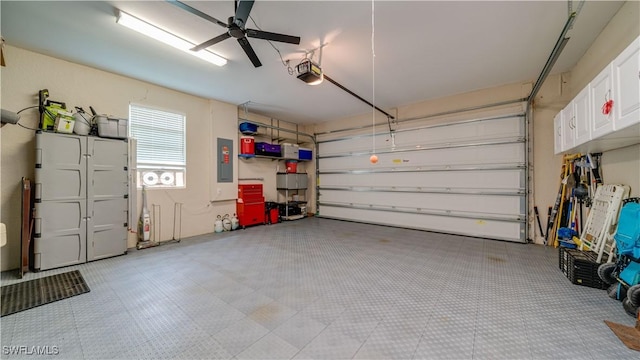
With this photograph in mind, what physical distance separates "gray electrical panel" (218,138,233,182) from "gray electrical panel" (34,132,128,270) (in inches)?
76.5

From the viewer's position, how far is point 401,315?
208 centimetres

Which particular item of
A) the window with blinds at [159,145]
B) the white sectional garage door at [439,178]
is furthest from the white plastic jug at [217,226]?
the white sectional garage door at [439,178]

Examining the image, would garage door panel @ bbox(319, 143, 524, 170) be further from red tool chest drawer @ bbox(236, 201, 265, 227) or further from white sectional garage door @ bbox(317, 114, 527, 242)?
red tool chest drawer @ bbox(236, 201, 265, 227)

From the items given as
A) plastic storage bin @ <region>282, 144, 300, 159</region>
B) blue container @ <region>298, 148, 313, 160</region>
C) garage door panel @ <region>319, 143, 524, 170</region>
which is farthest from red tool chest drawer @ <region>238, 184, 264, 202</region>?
garage door panel @ <region>319, 143, 524, 170</region>

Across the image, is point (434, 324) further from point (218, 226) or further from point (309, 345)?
point (218, 226)

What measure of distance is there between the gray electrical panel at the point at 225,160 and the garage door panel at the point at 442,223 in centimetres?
339

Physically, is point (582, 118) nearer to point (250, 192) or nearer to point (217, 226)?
point (250, 192)

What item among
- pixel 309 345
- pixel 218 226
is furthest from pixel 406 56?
pixel 218 226

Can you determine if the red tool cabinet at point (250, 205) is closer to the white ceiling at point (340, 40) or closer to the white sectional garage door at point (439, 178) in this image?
the white sectional garage door at point (439, 178)

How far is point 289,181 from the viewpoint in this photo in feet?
23.4

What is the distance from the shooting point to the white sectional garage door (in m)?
4.61

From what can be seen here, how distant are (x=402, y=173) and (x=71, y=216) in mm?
6414

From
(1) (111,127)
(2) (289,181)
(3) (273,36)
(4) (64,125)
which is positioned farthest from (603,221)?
(4) (64,125)

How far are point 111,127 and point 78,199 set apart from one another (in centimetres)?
120
